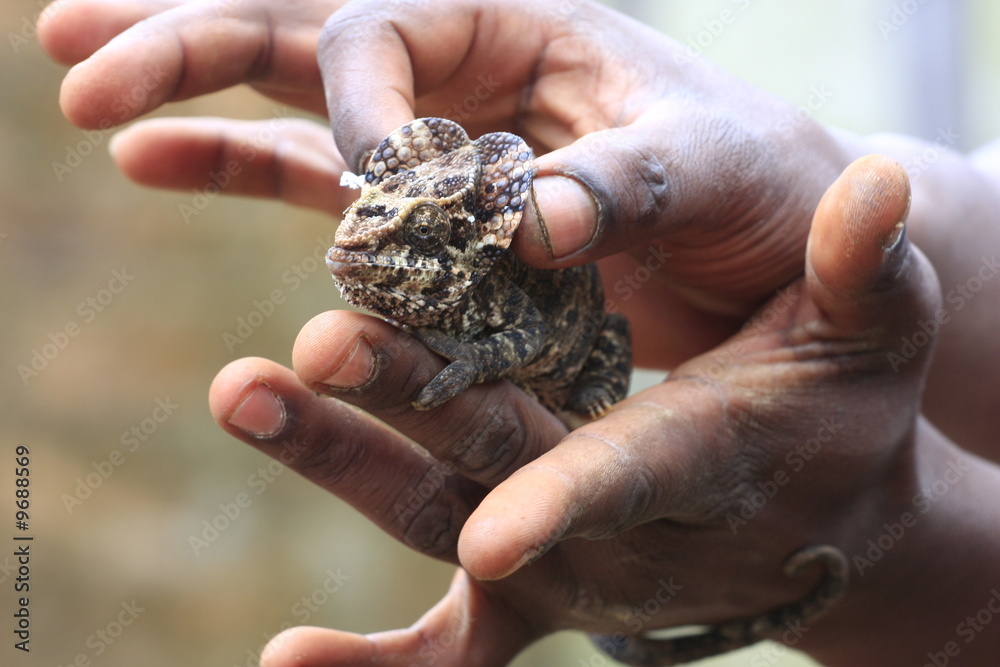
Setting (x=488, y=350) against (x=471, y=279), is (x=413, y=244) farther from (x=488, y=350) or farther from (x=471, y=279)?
(x=488, y=350)

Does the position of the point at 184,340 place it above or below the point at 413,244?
below

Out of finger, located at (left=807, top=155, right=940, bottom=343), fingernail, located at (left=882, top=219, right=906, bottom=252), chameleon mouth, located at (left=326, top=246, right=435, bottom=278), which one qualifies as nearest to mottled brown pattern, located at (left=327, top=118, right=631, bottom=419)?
chameleon mouth, located at (left=326, top=246, right=435, bottom=278)

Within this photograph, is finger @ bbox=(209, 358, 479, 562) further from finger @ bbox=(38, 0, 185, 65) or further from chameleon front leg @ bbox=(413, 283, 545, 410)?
finger @ bbox=(38, 0, 185, 65)

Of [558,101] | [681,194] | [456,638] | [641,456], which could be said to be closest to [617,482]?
[641,456]

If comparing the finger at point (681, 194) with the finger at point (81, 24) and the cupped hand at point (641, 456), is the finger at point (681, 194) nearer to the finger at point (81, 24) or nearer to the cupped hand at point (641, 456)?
the cupped hand at point (641, 456)

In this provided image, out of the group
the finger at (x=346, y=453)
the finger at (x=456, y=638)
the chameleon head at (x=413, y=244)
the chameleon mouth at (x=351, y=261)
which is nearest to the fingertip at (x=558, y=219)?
the chameleon head at (x=413, y=244)

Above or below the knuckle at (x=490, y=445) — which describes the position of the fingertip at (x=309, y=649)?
below
